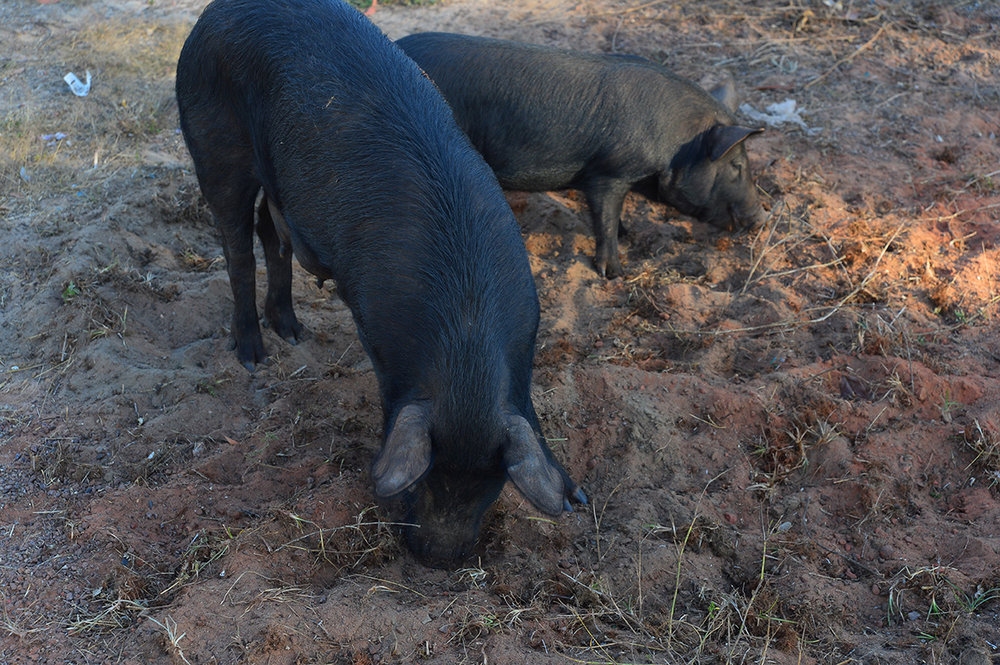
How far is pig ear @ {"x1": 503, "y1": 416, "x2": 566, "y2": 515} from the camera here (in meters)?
2.70

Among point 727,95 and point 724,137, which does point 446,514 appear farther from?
point 727,95

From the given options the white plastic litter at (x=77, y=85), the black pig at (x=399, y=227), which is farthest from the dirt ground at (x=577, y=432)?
the black pig at (x=399, y=227)

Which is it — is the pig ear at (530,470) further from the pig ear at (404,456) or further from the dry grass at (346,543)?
the dry grass at (346,543)

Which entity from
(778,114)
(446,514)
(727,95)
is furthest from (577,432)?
(778,114)

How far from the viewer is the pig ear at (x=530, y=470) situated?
2.70 meters

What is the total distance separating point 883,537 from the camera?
3.51m

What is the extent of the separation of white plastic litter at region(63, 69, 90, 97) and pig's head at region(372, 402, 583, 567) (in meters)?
5.50

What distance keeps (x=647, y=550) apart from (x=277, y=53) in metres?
2.71

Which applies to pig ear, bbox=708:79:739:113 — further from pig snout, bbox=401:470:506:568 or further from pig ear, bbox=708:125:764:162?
pig snout, bbox=401:470:506:568

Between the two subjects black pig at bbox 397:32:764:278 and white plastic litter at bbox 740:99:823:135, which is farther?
white plastic litter at bbox 740:99:823:135

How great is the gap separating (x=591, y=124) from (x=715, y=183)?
3.26 feet

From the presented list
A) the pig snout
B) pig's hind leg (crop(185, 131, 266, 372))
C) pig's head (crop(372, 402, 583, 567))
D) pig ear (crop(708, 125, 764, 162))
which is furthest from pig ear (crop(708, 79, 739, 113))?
the pig snout

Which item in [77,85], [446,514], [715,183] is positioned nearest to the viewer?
[446,514]

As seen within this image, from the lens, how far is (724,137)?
5.48 m
